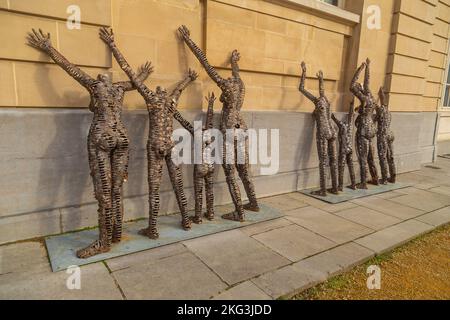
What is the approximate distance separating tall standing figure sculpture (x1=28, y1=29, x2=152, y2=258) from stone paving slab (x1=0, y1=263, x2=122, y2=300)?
0.41 m

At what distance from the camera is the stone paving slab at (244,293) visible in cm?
303

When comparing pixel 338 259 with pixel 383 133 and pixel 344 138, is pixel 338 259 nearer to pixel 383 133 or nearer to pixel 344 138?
pixel 344 138

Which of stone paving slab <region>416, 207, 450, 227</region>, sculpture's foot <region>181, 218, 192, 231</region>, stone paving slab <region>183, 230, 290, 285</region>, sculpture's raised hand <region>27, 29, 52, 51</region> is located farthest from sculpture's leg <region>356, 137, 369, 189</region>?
sculpture's raised hand <region>27, 29, 52, 51</region>

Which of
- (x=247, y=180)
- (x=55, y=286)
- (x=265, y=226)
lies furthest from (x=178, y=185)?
(x=55, y=286)

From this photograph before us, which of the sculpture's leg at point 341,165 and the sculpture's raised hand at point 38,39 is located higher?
the sculpture's raised hand at point 38,39

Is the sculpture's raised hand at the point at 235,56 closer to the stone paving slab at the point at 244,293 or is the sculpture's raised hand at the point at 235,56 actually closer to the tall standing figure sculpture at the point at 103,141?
the tall standing figure sculpture at the point at 103,141

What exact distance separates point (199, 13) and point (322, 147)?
3.54 m

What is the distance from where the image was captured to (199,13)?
5.27 metres

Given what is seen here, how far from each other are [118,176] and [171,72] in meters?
2.15

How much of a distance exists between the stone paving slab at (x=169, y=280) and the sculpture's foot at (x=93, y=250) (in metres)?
0.49

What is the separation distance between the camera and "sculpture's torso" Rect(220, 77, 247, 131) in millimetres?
4848

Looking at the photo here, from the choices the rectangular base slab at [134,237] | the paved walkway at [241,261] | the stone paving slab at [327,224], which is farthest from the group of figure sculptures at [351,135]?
the rectangular base slab at [134,237]

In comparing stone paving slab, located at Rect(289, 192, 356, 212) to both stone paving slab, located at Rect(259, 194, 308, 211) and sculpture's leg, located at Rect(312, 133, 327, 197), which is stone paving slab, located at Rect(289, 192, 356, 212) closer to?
stone paving slab, located at Rect(259, 194, 308, 211)

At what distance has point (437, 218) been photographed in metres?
5.54
